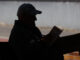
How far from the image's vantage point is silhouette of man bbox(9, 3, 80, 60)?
179 centimetres

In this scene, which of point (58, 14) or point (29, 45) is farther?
point (58, 14)

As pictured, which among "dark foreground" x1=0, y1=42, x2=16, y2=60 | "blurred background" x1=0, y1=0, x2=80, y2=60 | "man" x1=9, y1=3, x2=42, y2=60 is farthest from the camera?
"blurred background" x1=0, y1=0, x2=80, y2=60

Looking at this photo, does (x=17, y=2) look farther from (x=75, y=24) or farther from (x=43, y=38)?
(x=43, y=38)

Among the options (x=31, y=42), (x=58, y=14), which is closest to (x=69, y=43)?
(x=31, y=42)

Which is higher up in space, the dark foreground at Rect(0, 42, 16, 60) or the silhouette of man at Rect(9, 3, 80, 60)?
the silhouette of man at Rect(9, 3, 80, 60)

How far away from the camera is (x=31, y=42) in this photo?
5.85 feet

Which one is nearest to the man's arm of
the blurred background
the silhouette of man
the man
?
the silhouette of man

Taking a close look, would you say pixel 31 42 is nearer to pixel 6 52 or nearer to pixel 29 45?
pixel 29 45

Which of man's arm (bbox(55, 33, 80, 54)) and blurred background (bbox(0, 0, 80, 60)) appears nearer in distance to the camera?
man's arm (bbox(55, 33, 80, 54))

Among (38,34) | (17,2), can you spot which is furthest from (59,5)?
(38,34)

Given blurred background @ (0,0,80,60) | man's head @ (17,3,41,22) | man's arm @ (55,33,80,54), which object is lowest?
blurred background @ (0,0,80,60)

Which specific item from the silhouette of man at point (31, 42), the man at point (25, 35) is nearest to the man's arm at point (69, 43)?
the silhouette of man at point (31, 42)

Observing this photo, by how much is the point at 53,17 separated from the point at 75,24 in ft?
2.27

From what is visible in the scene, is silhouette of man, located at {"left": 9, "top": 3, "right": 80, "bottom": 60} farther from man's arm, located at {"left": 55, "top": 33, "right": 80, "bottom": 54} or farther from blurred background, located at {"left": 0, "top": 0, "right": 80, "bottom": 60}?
blurred background, located at {"left": 0, "top": 0, "right": 80, "bottom": 60}
